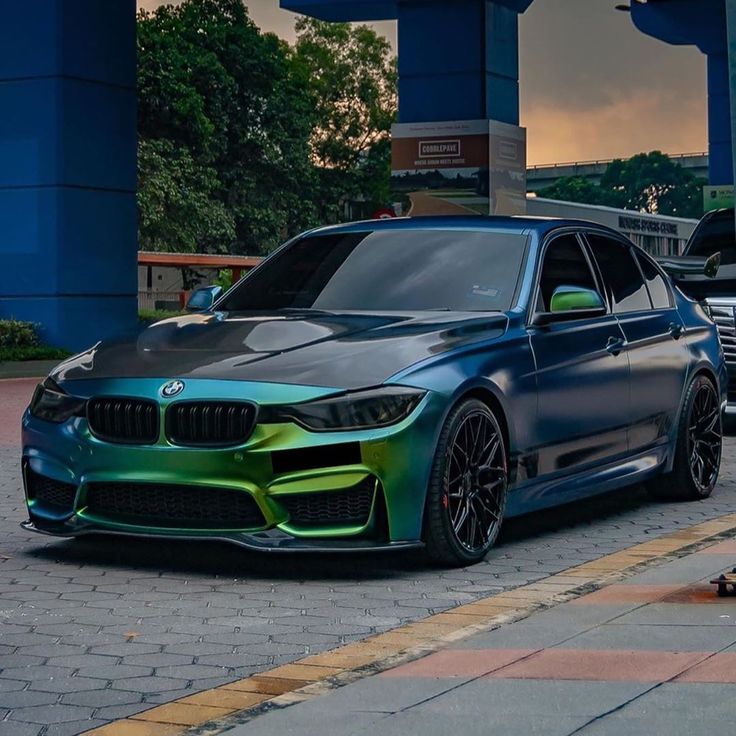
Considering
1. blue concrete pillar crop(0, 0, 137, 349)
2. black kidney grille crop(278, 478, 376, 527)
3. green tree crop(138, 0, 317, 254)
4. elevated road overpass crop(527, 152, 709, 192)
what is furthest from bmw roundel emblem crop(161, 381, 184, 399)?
elevated road overpass crop(527, 152, 709, 192)

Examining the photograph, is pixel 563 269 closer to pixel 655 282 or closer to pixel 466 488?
pixel 655 282

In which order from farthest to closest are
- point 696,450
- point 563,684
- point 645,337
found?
point 696,450 < point 645,337 < point 563,684

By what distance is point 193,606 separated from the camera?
6434mm

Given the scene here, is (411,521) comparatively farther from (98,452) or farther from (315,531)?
(98,452)

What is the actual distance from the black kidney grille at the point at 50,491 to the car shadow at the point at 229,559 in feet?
0.86

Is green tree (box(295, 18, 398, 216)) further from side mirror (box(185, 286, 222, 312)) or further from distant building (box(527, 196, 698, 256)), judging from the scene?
side mirror (box(185, 286, 222, 312))

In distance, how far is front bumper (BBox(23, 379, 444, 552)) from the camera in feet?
22.2

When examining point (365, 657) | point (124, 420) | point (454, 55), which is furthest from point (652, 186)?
point (365, 657)

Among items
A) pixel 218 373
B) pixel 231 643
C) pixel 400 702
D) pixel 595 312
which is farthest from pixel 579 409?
pixel 400 702

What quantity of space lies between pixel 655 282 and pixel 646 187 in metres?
175

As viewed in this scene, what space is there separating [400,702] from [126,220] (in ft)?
70.5

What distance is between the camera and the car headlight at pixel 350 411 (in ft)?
22.2

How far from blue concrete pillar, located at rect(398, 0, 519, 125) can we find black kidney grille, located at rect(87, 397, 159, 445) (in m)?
22.4

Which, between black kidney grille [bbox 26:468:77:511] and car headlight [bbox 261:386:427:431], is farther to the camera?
black kidney grille [bbox 26:468:77:511]
